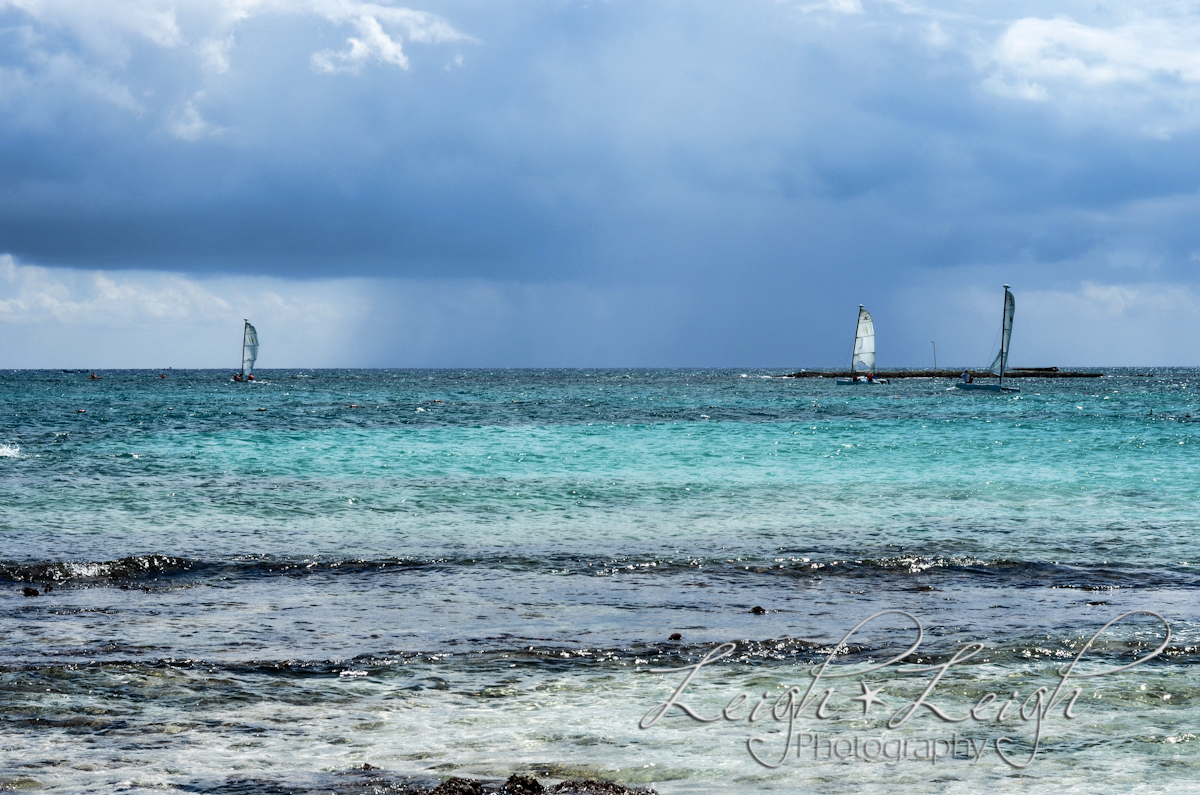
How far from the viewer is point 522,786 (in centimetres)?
624

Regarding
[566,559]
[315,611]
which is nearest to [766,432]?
[566,559]

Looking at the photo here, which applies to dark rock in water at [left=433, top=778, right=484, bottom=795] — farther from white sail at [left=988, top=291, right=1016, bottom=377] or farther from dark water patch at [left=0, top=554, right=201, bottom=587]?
white sail at [left=988, top=291, right=1016, bottom=377]

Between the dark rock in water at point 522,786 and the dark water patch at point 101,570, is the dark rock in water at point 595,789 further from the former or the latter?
the dark water patch at point 101,570

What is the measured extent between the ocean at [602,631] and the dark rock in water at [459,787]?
0.36 metres

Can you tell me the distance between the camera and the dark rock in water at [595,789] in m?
6.25

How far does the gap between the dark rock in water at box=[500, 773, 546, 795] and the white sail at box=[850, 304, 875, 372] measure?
119 meters

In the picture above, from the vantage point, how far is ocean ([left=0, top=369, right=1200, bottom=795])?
710cm

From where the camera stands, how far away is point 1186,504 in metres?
22.7

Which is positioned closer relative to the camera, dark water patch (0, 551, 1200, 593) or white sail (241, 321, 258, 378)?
dark water patch (0, 551, 1200, 593)

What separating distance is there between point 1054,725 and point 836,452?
29.5 meters

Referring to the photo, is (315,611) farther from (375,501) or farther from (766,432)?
(766,432)

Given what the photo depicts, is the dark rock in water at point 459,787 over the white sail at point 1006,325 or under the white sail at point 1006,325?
under

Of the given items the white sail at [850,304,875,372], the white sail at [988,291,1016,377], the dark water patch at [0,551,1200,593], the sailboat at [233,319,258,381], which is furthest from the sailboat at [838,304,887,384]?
the dark water patch at [0,551,1200,593]

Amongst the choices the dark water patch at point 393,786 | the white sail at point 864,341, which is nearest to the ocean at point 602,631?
the dark water patch at point 393,786
